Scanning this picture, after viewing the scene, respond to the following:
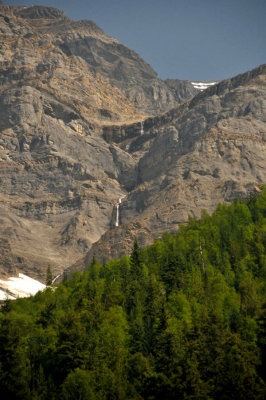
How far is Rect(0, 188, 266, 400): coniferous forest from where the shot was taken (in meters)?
54.4

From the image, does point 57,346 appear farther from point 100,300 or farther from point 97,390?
point 100,300

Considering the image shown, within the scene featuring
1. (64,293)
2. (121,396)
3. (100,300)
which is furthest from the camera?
(64,293)

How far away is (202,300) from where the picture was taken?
81.3 meters

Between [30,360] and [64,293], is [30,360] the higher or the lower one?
the lower one

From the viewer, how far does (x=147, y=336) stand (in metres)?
66.7

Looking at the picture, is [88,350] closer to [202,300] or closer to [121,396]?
[121,396]

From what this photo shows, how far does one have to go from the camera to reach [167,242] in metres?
118

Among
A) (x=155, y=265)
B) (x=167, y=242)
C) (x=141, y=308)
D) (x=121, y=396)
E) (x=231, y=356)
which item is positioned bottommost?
(x=121, y=396)

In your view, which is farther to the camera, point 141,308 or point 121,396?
point 141,308

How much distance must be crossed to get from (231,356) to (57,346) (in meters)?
18.8

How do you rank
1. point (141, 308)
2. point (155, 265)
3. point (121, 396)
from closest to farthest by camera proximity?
point (121, 396) → point (141, 308) → point (155, 265)

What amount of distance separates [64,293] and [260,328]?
41924 millimetres

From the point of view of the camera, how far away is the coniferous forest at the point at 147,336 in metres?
54.4

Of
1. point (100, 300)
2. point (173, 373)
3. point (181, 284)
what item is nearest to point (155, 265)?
point (181, 284)
